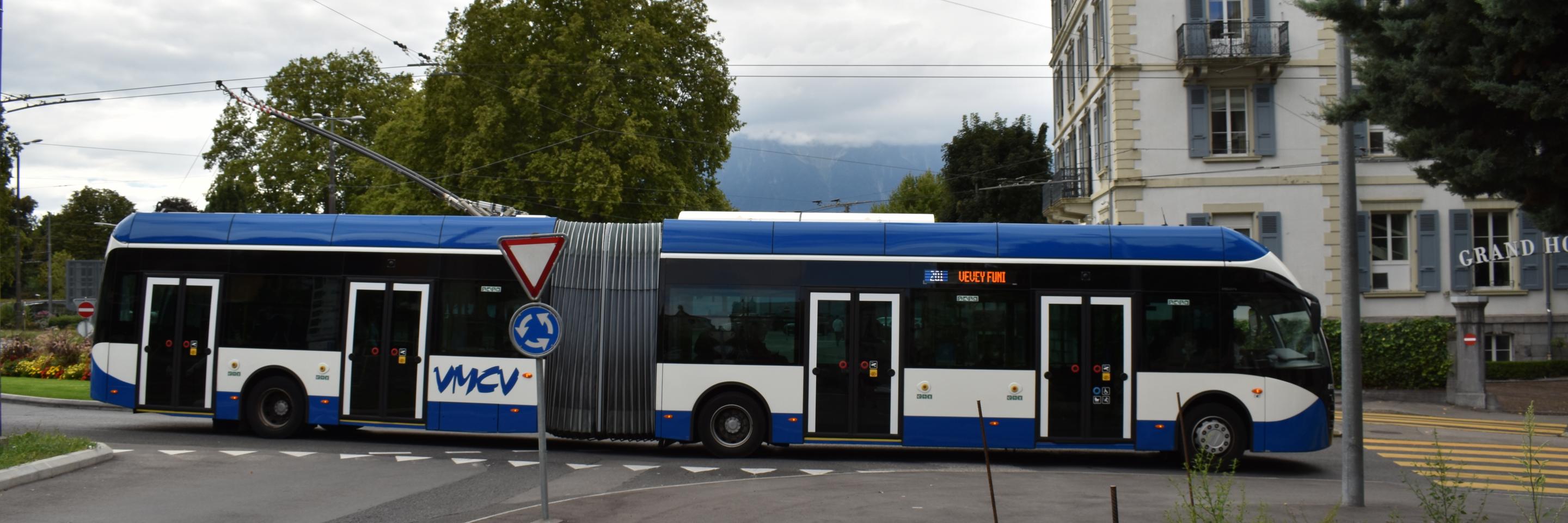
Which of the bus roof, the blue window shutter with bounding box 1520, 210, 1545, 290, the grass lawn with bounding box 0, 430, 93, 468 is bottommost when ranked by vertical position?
the grass lawn with bounding box 0, 430, 93, 468

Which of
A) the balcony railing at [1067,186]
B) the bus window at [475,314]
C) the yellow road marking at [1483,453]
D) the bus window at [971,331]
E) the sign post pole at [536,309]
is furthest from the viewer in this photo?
the balcony railing at [1067,186]

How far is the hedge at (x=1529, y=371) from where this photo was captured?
86.1ft

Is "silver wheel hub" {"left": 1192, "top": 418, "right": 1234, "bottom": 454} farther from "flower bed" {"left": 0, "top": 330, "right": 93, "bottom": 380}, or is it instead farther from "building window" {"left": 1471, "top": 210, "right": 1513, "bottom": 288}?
"flower bed" {"left": 0, "top": 330, "right": 93, "bottom": 380}

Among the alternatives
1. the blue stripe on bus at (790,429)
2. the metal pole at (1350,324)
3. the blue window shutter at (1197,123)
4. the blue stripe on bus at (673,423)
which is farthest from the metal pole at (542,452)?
the blue window shutter at (1197,123)

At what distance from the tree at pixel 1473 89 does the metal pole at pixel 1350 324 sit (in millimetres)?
1392

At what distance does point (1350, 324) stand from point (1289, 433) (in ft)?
12.3

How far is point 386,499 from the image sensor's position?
34.3 ft

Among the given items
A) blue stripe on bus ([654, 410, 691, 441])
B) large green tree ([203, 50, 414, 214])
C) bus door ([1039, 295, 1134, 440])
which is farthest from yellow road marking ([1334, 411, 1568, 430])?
large green tree ([203, 50, 414, 214])

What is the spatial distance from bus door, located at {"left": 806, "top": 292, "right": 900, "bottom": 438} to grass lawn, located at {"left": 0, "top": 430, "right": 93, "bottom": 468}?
806cm

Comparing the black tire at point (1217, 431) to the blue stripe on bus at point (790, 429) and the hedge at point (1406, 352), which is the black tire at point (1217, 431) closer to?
the blue stripe on bus at point (790, 429)

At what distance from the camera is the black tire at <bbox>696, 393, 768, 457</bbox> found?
44.0 ft

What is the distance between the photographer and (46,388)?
22234 mm

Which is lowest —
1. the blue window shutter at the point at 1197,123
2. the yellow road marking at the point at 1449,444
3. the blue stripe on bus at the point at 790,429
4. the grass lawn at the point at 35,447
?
the yellow road marking at the point at 1449,444

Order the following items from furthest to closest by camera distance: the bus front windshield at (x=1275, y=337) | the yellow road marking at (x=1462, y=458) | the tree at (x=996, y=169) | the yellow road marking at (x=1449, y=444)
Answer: the tree at (x=996, y=169)
the yellow road marking at (x=1449, y=444)
the yellow road marking at (x=1462, y=458)
the bus front windshield at (x=1275, y=337)
